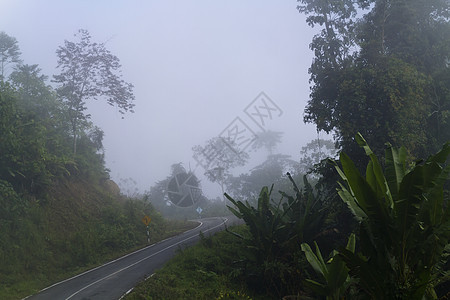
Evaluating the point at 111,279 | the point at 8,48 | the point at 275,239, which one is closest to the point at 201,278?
the point at 275,239

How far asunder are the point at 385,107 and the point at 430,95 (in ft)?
13.9

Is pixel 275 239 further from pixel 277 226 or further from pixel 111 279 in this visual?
pixel 111 279

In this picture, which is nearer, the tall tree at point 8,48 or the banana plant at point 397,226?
the banana plant at point 397,226

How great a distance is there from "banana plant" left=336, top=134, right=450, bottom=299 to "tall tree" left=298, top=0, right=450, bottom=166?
11881 mm

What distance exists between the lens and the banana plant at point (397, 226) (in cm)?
498

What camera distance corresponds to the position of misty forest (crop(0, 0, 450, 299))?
17.3ft

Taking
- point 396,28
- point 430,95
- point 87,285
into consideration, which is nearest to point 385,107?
point 430,95

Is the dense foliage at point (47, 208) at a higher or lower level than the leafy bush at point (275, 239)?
higher

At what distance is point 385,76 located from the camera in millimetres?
17172

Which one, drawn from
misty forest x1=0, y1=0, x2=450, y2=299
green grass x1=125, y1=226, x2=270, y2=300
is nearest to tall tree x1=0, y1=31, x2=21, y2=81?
misty forest x1=0, y1=0, x2=450, y2=299

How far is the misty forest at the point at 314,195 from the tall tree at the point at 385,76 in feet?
0.24

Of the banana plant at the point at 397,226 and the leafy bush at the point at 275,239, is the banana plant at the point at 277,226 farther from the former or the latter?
the banana plant at the point at 397,226

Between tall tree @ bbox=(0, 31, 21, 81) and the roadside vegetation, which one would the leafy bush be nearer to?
the roadside vegetation

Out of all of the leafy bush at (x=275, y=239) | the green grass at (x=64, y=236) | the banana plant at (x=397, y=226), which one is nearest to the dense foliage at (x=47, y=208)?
the green grass at (x=64, y=236)
